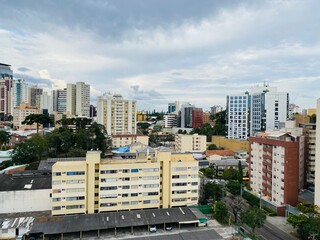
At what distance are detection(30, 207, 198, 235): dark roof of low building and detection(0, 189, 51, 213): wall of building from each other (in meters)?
3.47

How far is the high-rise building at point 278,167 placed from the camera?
29.3 metres

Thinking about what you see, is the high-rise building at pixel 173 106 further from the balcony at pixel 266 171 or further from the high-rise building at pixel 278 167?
the balcony at pixel 266 171

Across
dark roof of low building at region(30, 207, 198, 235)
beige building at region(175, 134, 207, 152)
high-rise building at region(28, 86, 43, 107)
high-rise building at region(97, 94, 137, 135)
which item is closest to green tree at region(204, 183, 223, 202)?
dark roof of low building at region(30, 207, 198, 235)

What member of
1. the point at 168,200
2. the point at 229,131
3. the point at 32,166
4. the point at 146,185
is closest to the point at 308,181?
the point at 168,200

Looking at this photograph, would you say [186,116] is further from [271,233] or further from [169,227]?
[169,227]

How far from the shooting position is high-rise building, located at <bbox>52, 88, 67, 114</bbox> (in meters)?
145

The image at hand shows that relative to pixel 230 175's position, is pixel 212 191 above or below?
above

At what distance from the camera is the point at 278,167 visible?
101 feet

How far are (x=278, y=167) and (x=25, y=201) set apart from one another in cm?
2813

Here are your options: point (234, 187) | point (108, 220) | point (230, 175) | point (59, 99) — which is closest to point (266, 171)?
point (234, 187)

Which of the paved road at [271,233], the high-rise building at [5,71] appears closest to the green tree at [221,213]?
the paved road at [271,233]

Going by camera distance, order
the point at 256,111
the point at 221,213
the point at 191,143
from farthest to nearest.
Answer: the point at 256,111 < the point at 191,143 < the point at 221,213

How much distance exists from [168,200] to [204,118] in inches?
3666

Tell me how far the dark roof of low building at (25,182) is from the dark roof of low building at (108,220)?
506cm
